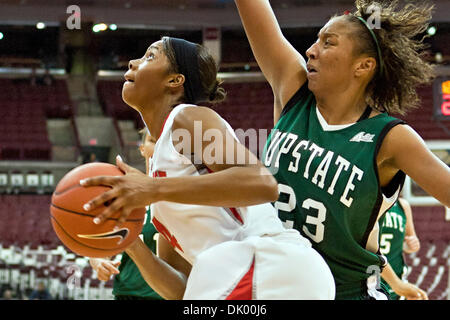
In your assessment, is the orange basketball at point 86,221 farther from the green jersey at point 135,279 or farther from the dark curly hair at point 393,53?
the green jersey at point 135,279

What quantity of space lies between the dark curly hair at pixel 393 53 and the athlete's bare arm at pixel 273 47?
26 cm

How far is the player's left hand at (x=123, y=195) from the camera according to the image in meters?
1.57

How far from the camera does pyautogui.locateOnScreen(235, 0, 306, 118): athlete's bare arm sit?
2484mm

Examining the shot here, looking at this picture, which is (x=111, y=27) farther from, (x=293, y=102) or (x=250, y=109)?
(x=293, y=102)

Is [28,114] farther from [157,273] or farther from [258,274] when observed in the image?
[258,274]

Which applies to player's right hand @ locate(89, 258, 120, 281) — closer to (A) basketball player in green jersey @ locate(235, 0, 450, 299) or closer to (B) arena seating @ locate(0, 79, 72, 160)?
(A) basketball player in green jersey @ locate(235, 0, 450, 299)

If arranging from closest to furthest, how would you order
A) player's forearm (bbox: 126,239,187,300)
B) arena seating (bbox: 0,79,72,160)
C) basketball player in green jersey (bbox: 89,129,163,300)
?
player's forearm (bbox: 126,239,187,300), basketball player in green jersey (bbox: 89,129,163,300), arena seating (bbox: 0,79,72,160)

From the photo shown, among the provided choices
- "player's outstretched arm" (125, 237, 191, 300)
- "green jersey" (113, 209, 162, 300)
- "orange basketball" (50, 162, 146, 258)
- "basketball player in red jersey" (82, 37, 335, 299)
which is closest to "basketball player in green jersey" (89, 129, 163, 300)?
"green jersey" (113, 209, 162, 300)

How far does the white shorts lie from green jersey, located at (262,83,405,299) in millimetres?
436

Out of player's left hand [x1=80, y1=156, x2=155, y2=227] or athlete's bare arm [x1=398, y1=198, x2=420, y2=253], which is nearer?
player's left hand [x1=80, y1=156, x2=155, y2=227]

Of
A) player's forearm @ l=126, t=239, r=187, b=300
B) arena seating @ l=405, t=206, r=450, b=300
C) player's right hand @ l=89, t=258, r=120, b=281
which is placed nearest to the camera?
player's forearm @ l=126, t=239, r=187, b=300

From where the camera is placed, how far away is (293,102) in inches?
97.0

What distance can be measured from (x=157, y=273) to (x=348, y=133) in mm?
855

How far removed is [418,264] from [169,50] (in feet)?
28.3
